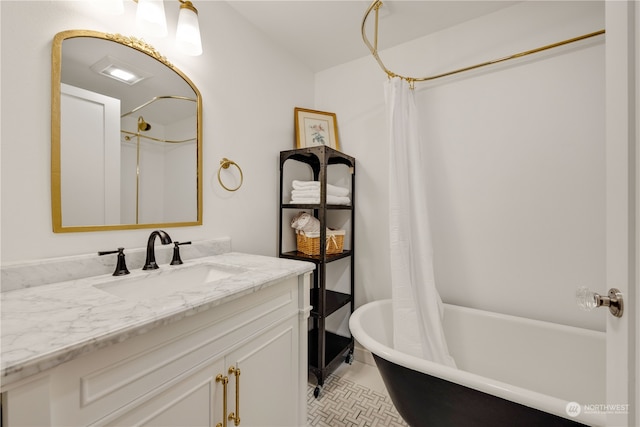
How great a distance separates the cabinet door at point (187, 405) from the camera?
640 millimetres

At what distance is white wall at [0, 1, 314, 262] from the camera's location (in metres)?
0.86

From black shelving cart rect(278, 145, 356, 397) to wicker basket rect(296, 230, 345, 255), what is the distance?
1.3 inches

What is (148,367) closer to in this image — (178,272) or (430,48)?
(178,272)

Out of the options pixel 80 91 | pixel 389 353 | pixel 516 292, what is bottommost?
pixel 389 353

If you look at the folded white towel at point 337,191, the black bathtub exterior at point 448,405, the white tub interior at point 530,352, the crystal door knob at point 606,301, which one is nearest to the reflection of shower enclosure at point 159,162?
the folded white towel at point 337,191

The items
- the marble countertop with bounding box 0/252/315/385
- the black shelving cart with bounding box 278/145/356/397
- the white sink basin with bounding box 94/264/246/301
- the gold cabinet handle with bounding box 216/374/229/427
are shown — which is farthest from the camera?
the black shelving cart with bounding box 278/145/356/397

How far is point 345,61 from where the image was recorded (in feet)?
6.99

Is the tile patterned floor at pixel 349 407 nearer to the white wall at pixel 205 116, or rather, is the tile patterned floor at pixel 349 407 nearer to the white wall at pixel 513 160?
the white wall at pixel 513 160

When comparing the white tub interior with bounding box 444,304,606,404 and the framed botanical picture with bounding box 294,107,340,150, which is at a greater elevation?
the framed botanical picture with bounding box 294,107,340,150

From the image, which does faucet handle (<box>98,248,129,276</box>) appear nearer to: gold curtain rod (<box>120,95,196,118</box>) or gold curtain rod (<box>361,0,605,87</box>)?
gold curtain rod (<box>120,95,196,118</box>)

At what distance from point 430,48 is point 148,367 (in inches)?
88.3

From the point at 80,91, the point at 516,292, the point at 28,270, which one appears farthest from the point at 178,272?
the point at 516,292

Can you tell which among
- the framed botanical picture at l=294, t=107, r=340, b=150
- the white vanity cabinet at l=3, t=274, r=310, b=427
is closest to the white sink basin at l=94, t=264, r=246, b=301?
the white vanity cabinet at l=3, t=274, r=310, b=427

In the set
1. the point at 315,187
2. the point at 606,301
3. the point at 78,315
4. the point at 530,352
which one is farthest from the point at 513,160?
the point at 78,315
